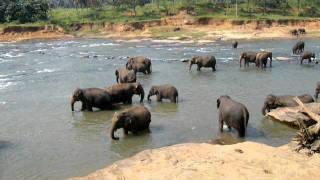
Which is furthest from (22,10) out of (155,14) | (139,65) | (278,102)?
(278,102)

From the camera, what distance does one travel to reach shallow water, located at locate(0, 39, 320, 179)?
13633 millimetres

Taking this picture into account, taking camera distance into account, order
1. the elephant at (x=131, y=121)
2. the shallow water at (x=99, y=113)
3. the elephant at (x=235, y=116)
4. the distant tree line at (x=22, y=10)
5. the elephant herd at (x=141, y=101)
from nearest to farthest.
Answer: the shallow water at (x=99, y=113)
the elephant at (x=235, y=116)
the elephant herd at (x=141, y=101)
the elephant at (x=131, y=121)
the distant tree line at (x=22, y=10)

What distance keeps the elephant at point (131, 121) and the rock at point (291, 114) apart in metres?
3.96

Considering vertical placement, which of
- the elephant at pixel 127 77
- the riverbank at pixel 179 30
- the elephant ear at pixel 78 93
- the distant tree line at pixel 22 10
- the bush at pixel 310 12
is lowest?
the riverbank at pixel 179 30

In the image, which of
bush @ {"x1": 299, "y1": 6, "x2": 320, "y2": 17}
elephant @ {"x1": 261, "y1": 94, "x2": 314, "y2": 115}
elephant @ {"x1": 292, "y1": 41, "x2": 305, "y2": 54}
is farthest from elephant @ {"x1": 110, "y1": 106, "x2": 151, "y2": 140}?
bush @ {"x1": 299, "y1": 6, "x2": 320, "y2": 17}

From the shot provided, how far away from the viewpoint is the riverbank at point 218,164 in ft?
33.5

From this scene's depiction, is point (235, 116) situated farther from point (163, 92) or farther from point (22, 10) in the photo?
point (22, 10)

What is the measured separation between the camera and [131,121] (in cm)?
1504

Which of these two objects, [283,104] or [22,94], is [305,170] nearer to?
[283,104]

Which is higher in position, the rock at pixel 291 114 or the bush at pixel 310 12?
the bush at pixel 310 12

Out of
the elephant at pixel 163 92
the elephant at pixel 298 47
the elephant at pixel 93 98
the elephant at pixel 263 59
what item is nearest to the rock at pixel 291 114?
the elephant at pixel 163 92

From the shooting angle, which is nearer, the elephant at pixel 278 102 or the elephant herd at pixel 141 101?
the elephant herd at pixel 141 101

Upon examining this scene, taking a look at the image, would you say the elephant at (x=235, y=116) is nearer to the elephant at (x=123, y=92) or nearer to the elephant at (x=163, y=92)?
the elephant at (x=163, y=92)

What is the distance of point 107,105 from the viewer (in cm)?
1883
